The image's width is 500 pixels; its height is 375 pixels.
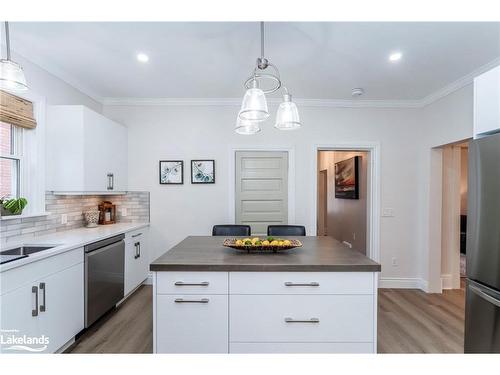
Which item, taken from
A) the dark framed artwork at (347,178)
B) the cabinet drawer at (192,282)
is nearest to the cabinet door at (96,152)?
the cabinet drawer at (192,282)

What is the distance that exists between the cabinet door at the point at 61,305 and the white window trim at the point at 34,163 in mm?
841

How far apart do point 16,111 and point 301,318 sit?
117 inches

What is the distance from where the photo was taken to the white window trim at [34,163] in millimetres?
2545

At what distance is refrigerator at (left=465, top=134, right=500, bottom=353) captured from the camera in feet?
4.85

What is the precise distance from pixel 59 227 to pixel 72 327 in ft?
3.86

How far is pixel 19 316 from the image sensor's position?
1.71 meters

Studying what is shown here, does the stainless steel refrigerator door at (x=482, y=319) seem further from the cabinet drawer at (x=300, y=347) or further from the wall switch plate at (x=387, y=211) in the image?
the wall switch plate at (x=387, y=211)

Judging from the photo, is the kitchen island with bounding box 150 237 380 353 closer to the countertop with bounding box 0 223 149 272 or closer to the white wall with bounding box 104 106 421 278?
the countertop with bounding box 0 223 149 272

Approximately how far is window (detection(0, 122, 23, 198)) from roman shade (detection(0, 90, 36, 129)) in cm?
14

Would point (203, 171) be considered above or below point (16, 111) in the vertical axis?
below

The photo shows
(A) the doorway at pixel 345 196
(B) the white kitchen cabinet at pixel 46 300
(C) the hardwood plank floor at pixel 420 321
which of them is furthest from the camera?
(A) the doorway at pixel 345 196

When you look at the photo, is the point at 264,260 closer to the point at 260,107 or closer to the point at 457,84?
the point at 260,107

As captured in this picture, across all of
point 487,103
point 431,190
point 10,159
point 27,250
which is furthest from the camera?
point 431,190

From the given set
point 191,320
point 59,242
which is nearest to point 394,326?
point 191,320
